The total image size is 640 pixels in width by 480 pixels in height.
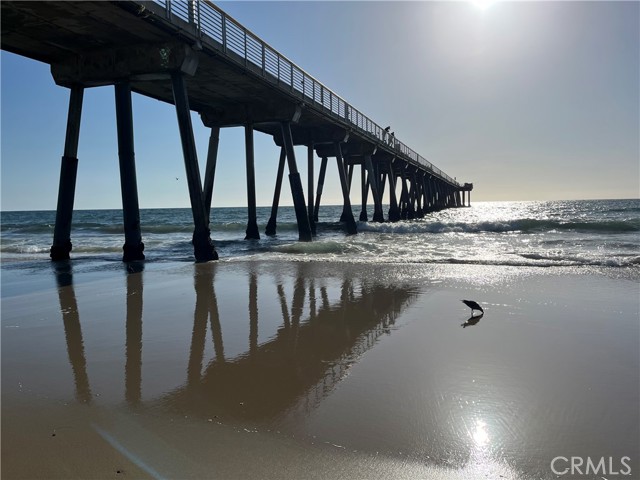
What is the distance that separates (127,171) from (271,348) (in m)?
10.1

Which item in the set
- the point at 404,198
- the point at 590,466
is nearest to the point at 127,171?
the point at 590,466

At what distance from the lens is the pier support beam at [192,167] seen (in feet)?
41.0

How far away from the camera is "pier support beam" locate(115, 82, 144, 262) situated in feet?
40.8

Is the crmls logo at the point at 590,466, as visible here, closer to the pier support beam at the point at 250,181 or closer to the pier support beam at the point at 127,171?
the pier support beam at the point at 127,171

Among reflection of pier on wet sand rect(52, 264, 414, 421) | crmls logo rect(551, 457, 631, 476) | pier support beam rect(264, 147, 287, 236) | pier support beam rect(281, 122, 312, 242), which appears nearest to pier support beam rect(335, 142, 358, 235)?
pier support beam rect(264, 147, 287, 236)

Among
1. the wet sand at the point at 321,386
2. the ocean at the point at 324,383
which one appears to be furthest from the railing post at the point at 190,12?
the wet sand at the point at 321,386

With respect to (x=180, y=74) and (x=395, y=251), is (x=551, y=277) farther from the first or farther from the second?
(x=180, y=74)

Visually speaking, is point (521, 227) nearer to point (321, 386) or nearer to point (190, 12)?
point (190, 12)

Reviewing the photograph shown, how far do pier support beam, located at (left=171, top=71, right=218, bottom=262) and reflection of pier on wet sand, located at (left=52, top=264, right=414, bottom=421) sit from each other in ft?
15.9

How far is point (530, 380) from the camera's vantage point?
339 centimetres

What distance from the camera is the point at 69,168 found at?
13555 millimetres

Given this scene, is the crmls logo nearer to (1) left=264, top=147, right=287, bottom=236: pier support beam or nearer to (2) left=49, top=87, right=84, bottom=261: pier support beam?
(2) left=49, top=87, right=84, bottom=261: pier support beam

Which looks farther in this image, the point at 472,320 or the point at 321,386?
the point at 472,320

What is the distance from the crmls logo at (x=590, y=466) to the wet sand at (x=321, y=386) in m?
0.02
